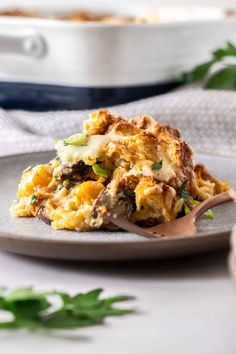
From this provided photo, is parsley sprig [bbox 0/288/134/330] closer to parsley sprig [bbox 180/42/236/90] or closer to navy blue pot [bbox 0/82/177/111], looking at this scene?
navy blue pot [bbox 0/82/177/111]

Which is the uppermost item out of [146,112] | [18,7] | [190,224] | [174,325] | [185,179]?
[18,7]

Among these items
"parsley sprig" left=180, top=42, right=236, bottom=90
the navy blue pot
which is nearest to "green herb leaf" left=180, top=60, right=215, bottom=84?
"parsley sprig" left=180, top=42, right=236, bottom=90

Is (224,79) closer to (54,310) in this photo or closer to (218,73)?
(218,73)

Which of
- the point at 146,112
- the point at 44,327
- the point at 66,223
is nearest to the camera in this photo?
the point at 44,327

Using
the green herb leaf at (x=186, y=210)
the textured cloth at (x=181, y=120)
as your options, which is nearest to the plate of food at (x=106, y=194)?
the green herb leaf at (x=186, y=210)

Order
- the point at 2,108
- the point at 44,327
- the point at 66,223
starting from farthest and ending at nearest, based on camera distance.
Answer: the point at 2,108 < the point at 66,223 < the point at 44,327

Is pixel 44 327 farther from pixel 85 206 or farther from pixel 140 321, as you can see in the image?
pixel 85 206

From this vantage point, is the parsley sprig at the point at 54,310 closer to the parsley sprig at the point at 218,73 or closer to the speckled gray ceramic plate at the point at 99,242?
the speckled gray ceramic plate at the point at 99,242

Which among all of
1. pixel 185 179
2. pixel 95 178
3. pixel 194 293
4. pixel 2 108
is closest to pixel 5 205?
pixel 95 178
